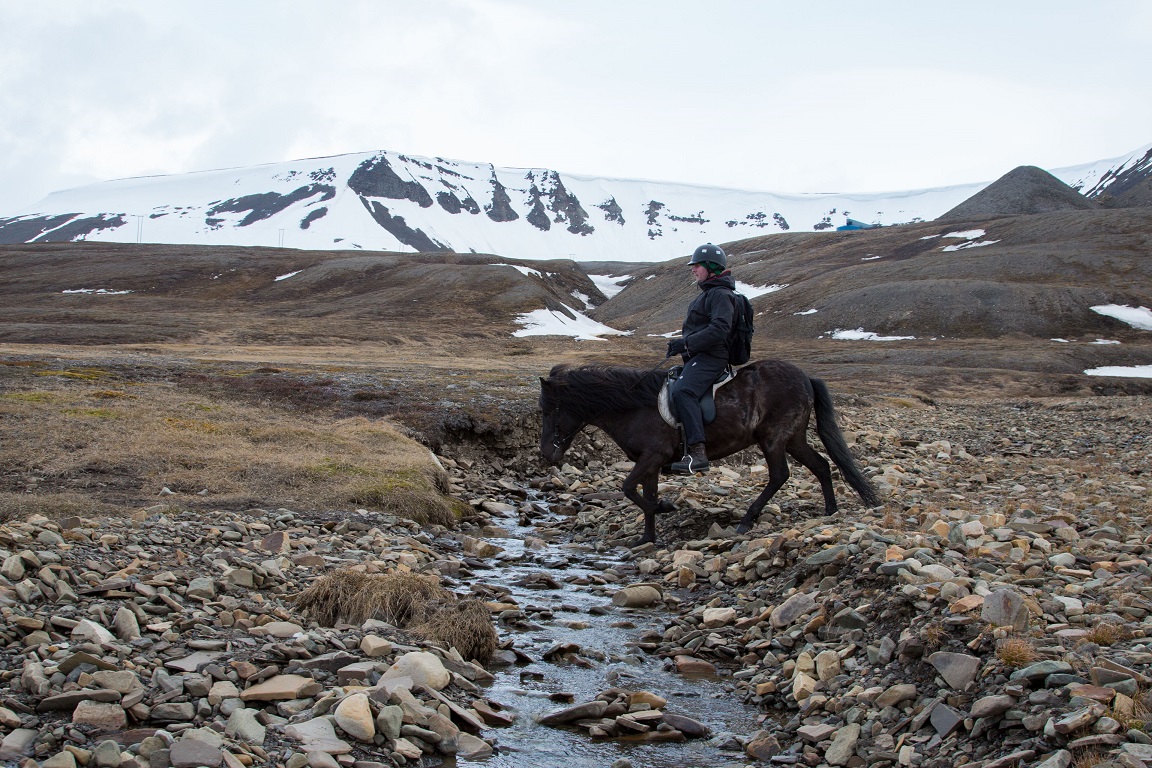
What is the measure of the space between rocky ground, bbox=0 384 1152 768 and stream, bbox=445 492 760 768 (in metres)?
0.13

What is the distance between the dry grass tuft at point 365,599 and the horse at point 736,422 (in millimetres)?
4493

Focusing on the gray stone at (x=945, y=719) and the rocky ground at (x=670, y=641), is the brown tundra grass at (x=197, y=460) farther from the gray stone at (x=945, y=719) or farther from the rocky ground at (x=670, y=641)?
the gray stone at (x=945, y=719)

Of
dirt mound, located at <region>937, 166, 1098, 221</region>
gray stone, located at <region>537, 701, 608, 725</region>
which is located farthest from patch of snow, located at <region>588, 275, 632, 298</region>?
gray stone, located at <region>537, 701, 608, 725</region>

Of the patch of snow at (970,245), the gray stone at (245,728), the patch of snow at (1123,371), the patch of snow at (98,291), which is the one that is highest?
the patch of snow at (970,245)

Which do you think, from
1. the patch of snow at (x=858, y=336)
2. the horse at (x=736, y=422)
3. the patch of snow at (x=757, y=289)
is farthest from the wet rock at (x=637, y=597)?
the patch of snow at (x=757, y=289)

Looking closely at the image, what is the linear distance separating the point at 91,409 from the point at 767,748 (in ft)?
58.7

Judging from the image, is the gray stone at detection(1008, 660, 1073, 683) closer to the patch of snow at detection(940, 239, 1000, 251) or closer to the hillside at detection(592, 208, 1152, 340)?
the hillside at detection(592, 208, 1152, 340)

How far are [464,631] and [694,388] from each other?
563 cm

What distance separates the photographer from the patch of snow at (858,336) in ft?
261

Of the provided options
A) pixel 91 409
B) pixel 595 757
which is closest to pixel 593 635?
pixel 595 757

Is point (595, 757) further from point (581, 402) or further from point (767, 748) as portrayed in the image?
point (581, 402)

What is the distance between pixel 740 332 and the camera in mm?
12773

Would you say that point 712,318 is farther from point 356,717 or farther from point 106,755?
point 106,755

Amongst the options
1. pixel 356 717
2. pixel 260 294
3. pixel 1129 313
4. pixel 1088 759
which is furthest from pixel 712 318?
pixel 260 294
